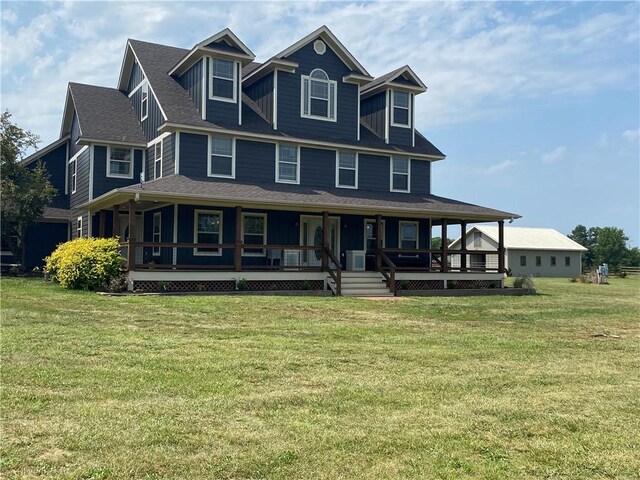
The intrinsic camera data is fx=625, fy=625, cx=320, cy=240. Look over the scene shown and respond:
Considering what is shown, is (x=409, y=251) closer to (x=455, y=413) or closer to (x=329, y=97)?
(x=329, y=97)

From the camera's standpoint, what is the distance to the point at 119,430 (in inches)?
196

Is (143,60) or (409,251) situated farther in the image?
(143,60)

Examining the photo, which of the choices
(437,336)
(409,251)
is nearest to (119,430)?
(437,336)

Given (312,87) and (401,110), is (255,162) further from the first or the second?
(401,110)

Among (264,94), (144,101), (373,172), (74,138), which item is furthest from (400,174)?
(74,138)

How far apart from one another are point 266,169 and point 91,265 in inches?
299

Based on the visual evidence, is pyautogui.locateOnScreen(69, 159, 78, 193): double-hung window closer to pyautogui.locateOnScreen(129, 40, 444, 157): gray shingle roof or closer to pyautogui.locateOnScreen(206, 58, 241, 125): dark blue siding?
pyautogui.locateOnScreen(129, 40, 444, 157): gray shingle roof

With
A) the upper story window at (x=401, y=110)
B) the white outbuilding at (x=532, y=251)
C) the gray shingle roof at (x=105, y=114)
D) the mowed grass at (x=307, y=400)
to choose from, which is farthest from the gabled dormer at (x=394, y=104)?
the white outbuilding at (x=532, y=251)

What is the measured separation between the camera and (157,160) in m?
22.9

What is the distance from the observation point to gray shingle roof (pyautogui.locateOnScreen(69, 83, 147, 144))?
23812 millimetres

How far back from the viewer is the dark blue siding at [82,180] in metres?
24.3

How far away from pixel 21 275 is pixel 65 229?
3402 mm

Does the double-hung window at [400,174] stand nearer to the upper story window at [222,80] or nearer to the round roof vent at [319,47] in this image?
the round roof vent at [319,47]

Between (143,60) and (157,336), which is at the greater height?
(143,60)
